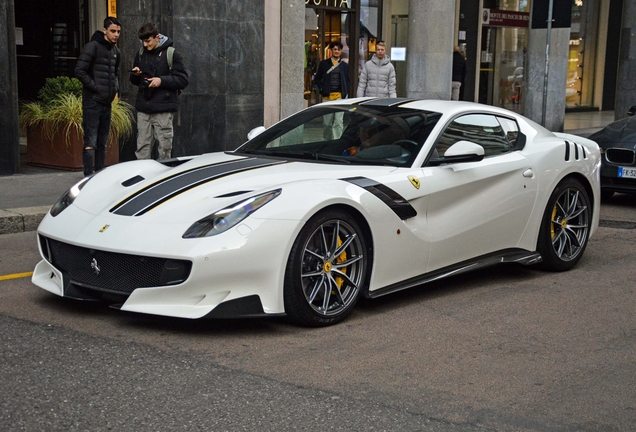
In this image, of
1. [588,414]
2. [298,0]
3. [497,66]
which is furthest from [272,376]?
[497,66]

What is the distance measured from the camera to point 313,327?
5.50m

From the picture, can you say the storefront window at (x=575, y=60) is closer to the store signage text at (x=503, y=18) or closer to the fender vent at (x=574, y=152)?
the store signage text at (x=503, y=18)

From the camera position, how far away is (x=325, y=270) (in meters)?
5.50

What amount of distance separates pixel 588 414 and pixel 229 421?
5.29ft

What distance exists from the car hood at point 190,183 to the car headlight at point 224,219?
0.05 metres

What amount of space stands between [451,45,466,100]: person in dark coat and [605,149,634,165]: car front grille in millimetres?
10107

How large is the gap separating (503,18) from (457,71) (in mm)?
6333

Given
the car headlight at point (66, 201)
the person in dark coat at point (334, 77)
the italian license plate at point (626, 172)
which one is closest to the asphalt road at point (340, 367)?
the car headlight at point (66, 201)

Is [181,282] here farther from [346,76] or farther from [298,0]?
[298,0]

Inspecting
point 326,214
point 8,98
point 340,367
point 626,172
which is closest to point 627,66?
point 626,172

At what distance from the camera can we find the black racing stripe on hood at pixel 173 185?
552 cm

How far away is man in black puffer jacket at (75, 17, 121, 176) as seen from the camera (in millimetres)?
10891

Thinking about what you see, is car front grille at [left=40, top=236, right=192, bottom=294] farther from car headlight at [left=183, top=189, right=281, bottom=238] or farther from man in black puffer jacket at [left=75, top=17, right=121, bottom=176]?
man in black puffer jacket at [left=75, top=17, right=121, bottom=176]

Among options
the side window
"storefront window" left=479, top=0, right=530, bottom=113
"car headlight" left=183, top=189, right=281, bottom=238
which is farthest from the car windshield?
"storefront window" left=479, top=0, right=530, bottom=113
